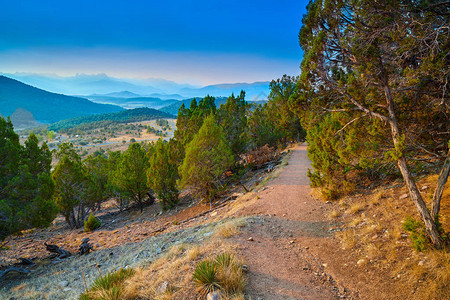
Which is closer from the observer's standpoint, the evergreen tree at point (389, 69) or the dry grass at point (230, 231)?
the evergreen tree at point (389, 69)

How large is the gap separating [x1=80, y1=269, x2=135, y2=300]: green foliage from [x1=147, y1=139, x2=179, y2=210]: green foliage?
37.9 feet

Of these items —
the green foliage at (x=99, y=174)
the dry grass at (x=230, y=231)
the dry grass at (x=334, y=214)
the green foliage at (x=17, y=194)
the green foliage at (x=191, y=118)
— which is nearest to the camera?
the dry grass at (x=230, y=231)

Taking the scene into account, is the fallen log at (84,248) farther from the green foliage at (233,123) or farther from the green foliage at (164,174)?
the green foliage at (233,123)

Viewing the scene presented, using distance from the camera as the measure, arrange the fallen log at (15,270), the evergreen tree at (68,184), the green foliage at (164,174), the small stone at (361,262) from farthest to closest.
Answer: the evergreen tree at (68,184), the green foliage at (164,174), the fallen log at (15,270), the small stone at (361,262)

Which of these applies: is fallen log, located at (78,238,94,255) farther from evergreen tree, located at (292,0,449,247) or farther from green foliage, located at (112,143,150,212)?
evergreen tree, located at (292,0,449,247)

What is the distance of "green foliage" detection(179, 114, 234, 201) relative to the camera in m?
14.1

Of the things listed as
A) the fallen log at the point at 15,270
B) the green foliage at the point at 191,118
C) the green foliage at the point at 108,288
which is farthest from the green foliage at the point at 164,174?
the green foliage at the point at 108,288

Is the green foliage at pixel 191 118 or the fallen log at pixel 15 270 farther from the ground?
the green foliage at pixel 191 118

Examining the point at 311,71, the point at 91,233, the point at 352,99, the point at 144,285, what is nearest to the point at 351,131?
the point at 352,99

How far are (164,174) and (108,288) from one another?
40.7 feet

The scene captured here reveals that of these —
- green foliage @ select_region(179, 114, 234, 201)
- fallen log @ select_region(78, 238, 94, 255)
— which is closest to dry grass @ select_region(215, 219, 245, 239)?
green foliage @ select_region(179, 114, 234, 201)

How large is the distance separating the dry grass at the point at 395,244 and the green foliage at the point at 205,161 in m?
7.96

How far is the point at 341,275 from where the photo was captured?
5.12m

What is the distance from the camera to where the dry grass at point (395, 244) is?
163 inches
